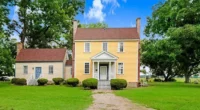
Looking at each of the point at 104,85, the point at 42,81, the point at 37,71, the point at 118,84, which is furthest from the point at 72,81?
the point at 37,71

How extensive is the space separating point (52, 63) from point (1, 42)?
8.23 metres

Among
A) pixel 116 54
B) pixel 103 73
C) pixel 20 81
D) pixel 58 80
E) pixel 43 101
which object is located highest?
pixel 116 54

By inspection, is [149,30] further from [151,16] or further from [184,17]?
[184,17]

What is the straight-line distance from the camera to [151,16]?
45969 mm

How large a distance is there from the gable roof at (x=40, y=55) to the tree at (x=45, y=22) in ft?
25.5

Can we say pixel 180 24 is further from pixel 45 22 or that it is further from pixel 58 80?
pixel 45 22

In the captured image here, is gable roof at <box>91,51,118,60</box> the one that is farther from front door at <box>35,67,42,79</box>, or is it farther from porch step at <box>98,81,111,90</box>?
front door at <box>35,67,42,79</box>

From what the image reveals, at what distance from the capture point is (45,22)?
51.2m

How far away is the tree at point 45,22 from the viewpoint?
4978 cm

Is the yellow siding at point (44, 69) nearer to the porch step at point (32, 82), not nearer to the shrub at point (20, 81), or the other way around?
the porch step at point (32, 82)

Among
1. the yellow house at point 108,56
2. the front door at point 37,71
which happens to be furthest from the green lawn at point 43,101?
the front door at point 37,71

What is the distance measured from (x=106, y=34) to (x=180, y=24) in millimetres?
10695

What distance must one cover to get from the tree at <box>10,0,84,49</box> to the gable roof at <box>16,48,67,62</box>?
778cm

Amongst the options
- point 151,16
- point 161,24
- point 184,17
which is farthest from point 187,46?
point 151,16
